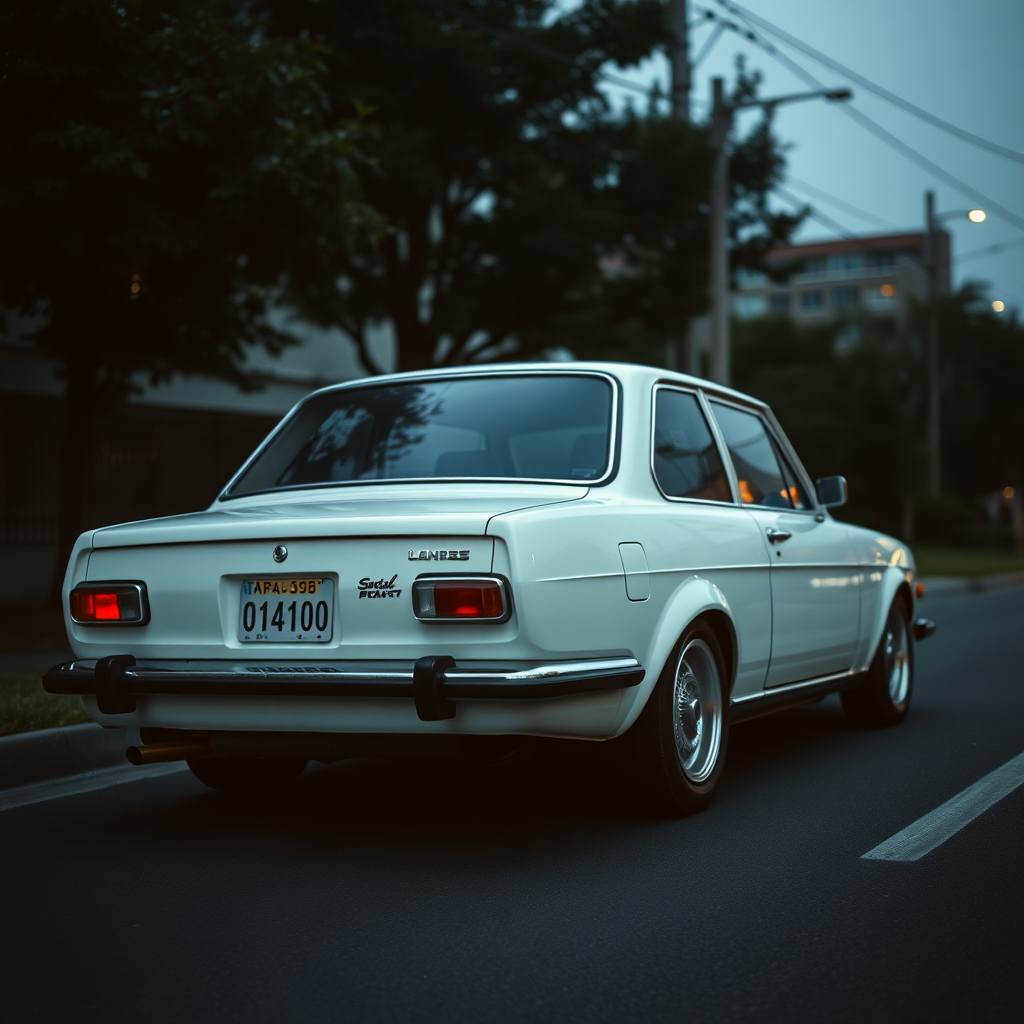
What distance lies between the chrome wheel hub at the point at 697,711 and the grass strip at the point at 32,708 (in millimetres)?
2985

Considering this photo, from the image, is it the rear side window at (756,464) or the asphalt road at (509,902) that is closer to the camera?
the asphalt road at (509,902)

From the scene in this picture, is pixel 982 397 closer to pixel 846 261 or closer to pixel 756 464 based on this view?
pixel 846 261

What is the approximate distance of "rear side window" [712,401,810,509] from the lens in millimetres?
6098

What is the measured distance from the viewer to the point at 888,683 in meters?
7.38

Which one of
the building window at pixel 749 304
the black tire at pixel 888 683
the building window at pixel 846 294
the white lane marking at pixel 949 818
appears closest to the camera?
the white lane marking at pixel 949 818

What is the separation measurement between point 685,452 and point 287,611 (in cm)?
185

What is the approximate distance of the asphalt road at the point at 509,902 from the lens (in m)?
3.21

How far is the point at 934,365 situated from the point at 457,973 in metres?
33.5

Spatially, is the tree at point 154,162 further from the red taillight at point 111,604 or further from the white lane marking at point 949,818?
the white lane marking at point 949,818

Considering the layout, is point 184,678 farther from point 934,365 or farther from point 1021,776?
point 934,365

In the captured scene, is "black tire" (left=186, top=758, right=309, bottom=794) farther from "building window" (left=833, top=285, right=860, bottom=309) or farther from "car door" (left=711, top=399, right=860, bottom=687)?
"building window" (left=833, top=285, right=860, bottom=309)

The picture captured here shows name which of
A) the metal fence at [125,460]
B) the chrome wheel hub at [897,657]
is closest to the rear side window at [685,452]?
the chrome wheel hub at [897,657]

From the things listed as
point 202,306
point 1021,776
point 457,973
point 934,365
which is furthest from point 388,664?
point 934,365

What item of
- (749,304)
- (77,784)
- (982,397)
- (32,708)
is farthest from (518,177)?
(749,304)
